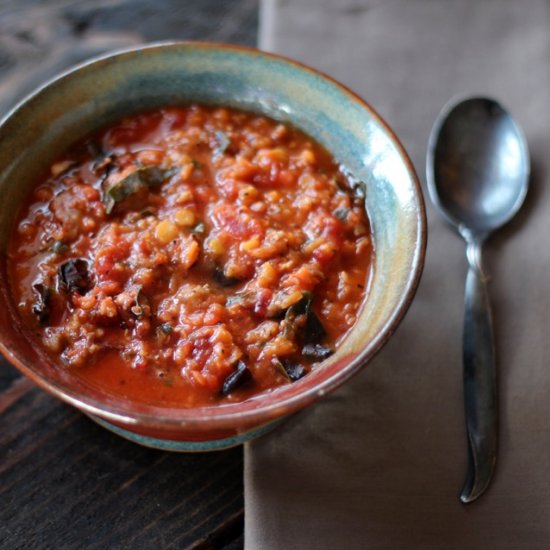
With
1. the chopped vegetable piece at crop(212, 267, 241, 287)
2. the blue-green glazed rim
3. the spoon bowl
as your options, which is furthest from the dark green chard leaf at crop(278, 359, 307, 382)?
the spoon bowl

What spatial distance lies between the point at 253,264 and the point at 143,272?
0.39m

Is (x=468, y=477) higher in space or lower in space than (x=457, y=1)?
lower

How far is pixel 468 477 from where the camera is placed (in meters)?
2.53

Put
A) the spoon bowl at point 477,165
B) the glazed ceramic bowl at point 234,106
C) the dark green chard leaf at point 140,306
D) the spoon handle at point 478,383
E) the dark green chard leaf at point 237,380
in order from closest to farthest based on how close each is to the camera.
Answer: the glazed ceramic bowl at point 234,106 < the dark green chard leaf at point 237,380 < the dark green chard leaf at point 140,306 < the spoon handle at point 478,383 < the spoon bowl at point 477,165

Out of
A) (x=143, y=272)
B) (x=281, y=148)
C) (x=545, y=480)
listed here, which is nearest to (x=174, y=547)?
(x=143, y=272)

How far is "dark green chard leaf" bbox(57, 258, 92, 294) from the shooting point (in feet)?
8.20

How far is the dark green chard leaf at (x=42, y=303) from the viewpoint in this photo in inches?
95.7

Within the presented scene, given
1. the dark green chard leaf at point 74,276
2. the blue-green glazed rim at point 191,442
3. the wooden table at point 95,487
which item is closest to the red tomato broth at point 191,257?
the dark green chard leaf at point 74,276

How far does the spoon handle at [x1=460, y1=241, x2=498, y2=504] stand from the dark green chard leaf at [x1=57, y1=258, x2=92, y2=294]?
4.78ft

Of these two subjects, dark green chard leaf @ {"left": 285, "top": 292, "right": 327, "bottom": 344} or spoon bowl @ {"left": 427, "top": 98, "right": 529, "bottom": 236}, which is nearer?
dark green chard leaf @ {"left": 285, "top": 292, "right": 327, "bottom": 344}

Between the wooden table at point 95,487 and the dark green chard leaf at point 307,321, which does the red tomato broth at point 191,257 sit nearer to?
the dark green chard leaf at point 307,321

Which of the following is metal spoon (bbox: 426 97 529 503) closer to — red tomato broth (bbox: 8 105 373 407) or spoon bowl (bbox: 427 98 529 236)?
spoon bowl (bbox: 427 98 529 236)

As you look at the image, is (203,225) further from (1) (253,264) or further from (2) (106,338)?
(2) (106,338)

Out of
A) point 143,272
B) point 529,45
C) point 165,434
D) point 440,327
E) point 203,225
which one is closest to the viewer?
point 165,434
